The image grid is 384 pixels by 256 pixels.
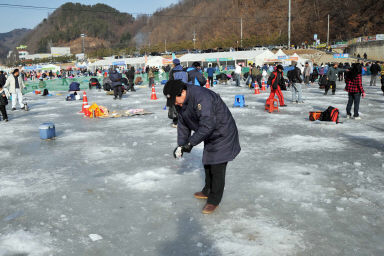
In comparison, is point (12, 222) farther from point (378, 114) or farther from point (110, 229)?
point (378, 114)

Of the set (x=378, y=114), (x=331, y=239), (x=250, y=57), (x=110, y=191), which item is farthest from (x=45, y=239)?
(x=250, y=57)

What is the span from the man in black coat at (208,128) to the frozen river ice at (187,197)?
45cm

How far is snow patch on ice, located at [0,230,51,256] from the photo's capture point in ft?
10.6

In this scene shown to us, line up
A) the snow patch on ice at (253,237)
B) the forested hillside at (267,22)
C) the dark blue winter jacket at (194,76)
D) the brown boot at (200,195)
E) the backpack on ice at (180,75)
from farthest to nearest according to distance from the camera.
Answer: the forested hillside at (267,22) → the dark blue winter jacket at (194,76) → the backpack on ice at (180,75) → the brown boot at (200,195) → the snow patch on ice at (253,237)

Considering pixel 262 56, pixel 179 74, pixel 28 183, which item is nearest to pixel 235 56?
pixel 262 56

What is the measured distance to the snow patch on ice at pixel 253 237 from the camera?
10.2 ft

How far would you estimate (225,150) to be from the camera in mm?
3742

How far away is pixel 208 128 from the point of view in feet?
11.3

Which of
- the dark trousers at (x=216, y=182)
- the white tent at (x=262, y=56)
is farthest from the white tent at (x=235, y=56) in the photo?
the dark trousers at (x=216, y=182)

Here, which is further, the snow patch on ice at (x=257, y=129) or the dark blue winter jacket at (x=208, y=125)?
the snow patch on ice at (x=257, y=129)

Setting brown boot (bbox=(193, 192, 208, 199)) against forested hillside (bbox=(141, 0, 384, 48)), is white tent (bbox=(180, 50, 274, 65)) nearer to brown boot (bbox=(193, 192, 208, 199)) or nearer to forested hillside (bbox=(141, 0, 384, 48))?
forested hillside (bbox=(141, 0, 384, 48))

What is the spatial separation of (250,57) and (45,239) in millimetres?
40449

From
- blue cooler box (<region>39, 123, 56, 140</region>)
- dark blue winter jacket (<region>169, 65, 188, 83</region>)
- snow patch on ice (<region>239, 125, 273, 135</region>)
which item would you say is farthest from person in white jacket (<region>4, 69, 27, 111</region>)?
snow patch on ice (<region>239, 125, 273, 135</region>)

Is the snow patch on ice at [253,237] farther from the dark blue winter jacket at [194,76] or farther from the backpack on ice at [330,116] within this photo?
the backpack on ice at [330,116]
